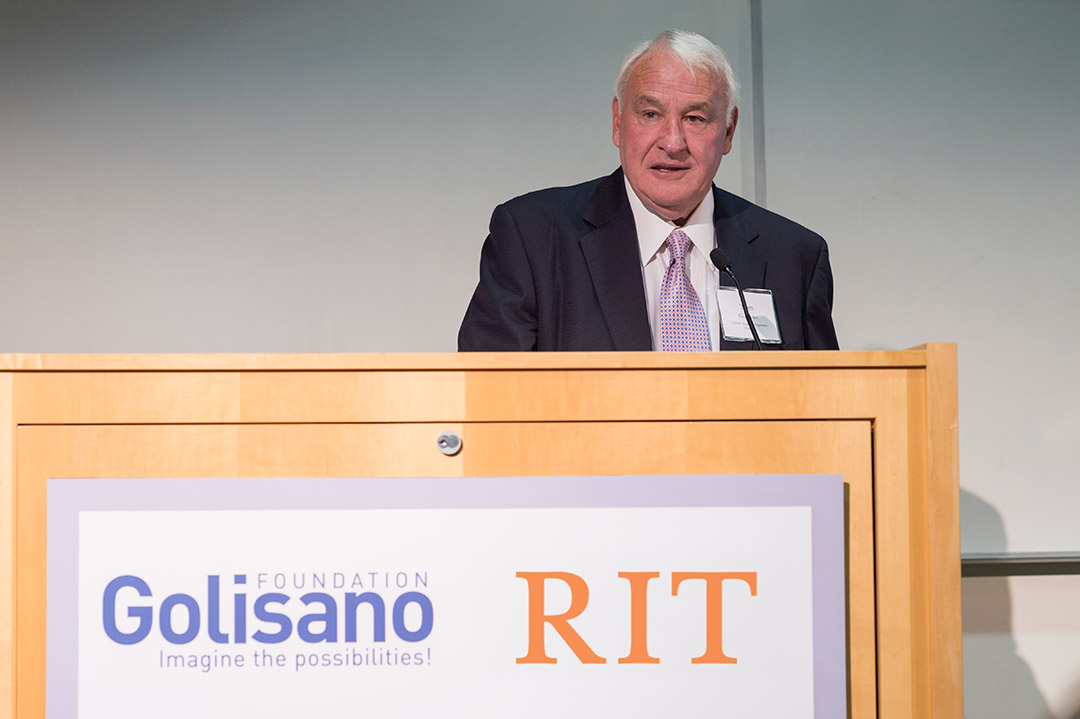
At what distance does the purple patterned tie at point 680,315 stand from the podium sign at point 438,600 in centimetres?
52

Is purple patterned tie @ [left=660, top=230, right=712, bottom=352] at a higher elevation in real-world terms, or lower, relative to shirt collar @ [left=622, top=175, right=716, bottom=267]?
lower

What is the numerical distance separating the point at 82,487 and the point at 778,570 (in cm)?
76

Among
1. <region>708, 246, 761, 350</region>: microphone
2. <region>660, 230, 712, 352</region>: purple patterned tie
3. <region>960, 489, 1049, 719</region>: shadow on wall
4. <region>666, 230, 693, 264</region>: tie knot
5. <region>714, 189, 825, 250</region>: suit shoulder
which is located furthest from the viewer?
<region>960, 489, 1049, 719</region>: shadow on wall

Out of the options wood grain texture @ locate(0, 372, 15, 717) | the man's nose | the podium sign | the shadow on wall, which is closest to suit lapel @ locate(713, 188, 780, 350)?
the man's nose

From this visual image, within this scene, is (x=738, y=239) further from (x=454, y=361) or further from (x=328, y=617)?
(x=328, y=617)

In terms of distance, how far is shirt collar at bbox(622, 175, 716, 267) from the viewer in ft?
5.44

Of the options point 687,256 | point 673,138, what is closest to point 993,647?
point 687,256

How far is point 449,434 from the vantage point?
3.37ft

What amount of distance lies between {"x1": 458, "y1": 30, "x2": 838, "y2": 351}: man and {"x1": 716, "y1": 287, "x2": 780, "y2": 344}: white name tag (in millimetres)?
65

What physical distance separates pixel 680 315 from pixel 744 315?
0.15 meters

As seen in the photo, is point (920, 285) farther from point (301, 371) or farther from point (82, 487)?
point (82, 487)

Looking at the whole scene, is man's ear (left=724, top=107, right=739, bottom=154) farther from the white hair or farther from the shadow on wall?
the shadow on wall

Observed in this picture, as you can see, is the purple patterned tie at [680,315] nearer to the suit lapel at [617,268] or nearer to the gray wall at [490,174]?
the suit lapel at [617,268]

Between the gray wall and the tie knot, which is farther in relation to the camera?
the gray wall
